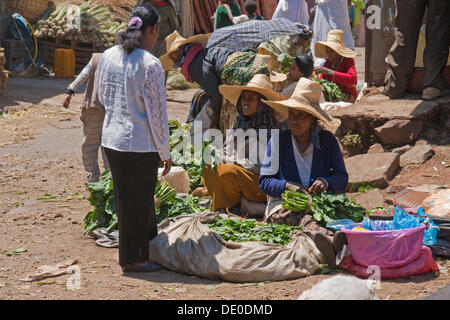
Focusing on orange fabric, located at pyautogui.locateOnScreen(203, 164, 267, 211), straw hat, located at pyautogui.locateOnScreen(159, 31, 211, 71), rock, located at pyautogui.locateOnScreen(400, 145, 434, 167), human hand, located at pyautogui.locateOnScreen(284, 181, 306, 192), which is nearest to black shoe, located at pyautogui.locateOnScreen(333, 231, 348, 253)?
human hand, located at pyautogui.locateOnScreen(284, 181, 306, 192)

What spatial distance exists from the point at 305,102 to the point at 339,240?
1274 millimetres

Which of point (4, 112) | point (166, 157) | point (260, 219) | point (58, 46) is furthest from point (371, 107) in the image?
point (58, 46)

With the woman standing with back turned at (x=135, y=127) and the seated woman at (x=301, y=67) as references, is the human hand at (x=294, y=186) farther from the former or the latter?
the seated woman at (x=301, y=67)

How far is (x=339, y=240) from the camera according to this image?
17.1ft

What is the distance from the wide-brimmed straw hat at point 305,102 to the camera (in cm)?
582

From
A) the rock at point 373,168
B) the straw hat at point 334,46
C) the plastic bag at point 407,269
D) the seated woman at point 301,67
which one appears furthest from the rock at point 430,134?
the plastic bag at point 407,269

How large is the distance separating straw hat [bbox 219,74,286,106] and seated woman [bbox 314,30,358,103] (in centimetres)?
266

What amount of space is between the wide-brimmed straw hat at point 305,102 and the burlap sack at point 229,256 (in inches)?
40.0

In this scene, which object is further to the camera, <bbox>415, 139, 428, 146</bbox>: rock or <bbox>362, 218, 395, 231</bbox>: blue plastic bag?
<bbox>415, 139, 428, 146</bbox>: rock

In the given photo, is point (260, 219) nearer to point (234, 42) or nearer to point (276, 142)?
point (276, 142)

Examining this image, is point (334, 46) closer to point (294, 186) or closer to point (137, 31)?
point (294, 186)

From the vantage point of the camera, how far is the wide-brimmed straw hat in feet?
19.1

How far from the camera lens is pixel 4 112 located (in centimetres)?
1232

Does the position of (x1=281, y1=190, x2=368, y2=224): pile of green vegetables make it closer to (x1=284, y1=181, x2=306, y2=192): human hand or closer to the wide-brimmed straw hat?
(x1=284, y1=181, x2=306, y2=192): human hand
